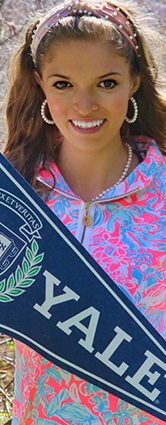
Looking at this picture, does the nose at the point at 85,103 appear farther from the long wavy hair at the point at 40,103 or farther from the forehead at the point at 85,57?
the long wavy hair at the point at 40,103

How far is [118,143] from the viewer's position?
90.4 inches

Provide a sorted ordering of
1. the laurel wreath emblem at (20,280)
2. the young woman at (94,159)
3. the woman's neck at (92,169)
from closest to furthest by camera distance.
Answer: the laurel wreath emblem at (20,280) < the young woman at (94,159) < the woman's neck at (92,169)

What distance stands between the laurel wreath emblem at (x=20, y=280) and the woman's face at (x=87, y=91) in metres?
0.29

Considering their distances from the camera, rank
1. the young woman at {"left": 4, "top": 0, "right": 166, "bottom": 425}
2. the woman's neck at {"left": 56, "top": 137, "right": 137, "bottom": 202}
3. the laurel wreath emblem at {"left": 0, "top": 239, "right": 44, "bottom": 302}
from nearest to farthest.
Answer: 1. the laurel wreath emblem at {"left": 0, "top": 239, "right": 44, "bottom": 302}
2. the young woman at {"left": 4, "top": 0, "right": 166, "bottom": 425}
3. the woman's neck at {"left": 56, "top": 137, "right": 137, "bottom": 202}

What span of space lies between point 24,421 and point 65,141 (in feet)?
1.96

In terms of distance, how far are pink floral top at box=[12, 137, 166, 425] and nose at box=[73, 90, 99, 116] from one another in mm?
195

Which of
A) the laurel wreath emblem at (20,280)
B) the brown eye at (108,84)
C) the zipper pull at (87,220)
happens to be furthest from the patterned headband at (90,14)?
the laurel wreath emblem at (20,280)

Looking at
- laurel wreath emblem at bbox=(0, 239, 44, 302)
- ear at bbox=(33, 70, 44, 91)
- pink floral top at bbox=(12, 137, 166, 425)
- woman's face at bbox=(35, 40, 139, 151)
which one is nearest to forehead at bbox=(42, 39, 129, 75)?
woman's face at bbox=(35, 40, 139, 151)

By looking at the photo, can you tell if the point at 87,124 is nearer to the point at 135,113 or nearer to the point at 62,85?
the point at 62,85

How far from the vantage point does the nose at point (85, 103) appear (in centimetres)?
212

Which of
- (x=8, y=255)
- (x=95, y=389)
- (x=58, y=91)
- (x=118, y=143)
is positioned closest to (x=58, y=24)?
(x=58, y=91)

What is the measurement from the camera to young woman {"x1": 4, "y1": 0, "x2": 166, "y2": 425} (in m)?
2.15

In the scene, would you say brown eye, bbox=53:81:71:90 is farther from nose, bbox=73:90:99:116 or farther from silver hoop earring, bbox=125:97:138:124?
silver hoop earring, bbox=125:97:138:124

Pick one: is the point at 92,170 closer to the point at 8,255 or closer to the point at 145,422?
the point at 8,255
